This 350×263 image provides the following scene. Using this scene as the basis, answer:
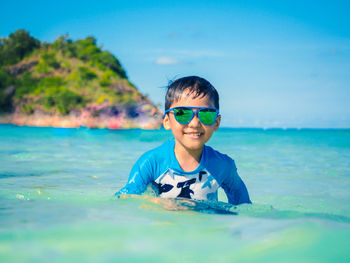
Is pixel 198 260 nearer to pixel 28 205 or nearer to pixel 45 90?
pixel 28 205

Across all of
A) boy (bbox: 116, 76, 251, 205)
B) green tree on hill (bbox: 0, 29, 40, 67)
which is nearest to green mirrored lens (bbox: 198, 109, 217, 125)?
→ boy (bbox: 116, 76, 251, 205)

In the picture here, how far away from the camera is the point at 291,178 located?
5.80 m

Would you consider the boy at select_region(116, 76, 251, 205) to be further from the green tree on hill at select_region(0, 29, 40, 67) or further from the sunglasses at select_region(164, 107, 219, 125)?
the green tree on hill at select_region(0, 29, 40, 67)

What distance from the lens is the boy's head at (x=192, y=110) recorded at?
2471mm

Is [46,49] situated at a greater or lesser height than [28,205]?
greater

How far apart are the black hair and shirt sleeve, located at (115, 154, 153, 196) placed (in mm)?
493

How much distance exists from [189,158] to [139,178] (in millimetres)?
430

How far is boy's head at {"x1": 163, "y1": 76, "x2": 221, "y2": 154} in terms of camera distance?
2.47 meters

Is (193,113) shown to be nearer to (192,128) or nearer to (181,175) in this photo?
(192,128)

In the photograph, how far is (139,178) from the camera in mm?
2553

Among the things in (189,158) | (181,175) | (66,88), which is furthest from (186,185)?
(66,88)

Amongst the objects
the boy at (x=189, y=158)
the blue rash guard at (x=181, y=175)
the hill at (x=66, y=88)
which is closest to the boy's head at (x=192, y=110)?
the boy at (x=189, y=158)

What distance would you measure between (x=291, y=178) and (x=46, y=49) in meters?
65.6

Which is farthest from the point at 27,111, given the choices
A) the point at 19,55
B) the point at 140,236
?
the point at 140,236
